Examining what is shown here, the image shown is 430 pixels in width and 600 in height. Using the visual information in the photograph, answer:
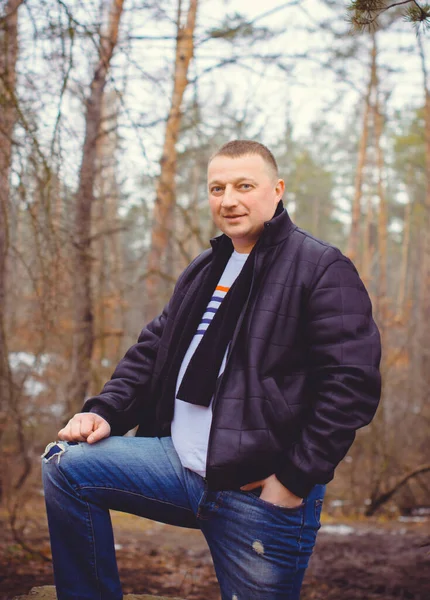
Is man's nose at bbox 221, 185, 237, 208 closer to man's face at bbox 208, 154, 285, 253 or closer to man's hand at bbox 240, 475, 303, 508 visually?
man's face at bbox 208, 154, 285, 253

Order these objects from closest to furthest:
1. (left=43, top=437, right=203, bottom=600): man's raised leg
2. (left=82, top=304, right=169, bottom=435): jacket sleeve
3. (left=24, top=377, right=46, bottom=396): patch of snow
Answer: (left=43, top=437, right=203, bottom=600): man's raised leg → (left=82, top=304, right=169, bottom=435): jacket sleeve → (left=24, top=377, right=46, bottom=396): patch of snow

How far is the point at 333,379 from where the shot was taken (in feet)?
6.85

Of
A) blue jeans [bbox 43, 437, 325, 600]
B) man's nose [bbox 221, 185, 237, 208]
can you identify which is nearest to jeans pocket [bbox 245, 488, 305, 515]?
blue jeans [bbox 43, 437, 325, 600]

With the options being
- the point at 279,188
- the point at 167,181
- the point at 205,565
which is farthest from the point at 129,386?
the point at 167,181

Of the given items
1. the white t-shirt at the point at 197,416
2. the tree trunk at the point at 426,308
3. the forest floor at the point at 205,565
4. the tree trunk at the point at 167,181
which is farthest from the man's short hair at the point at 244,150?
the tree trunk at the point at 426,308

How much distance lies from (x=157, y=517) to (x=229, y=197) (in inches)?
49.6

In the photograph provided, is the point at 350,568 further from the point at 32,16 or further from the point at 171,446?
the point at 32,16

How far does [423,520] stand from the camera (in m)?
8.51

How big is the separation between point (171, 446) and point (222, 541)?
Answer: 1.31 ft

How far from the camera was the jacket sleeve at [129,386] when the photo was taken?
2.46 m

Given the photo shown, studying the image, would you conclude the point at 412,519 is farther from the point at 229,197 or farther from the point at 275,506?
the point at 229,197

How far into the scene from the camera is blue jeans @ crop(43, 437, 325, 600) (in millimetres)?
2154

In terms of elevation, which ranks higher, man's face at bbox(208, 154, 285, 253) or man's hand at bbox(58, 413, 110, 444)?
man's face at bbox(208, 154, 285, 253)

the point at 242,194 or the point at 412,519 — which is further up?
the point at 242,194
